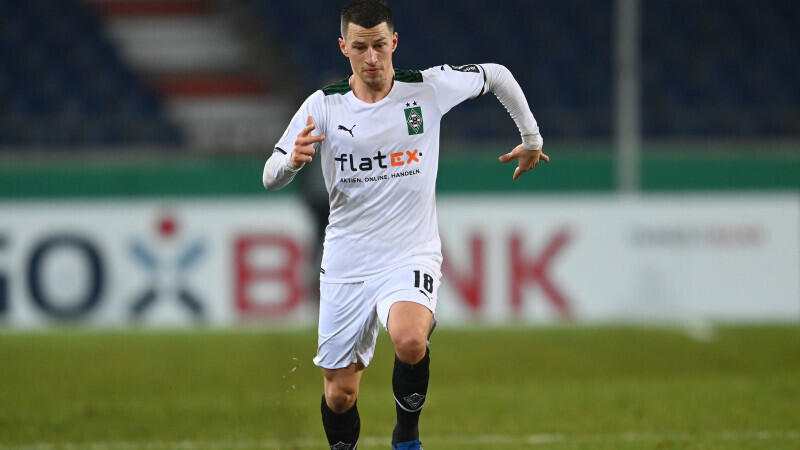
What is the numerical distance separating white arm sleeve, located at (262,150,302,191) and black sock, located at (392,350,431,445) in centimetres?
96

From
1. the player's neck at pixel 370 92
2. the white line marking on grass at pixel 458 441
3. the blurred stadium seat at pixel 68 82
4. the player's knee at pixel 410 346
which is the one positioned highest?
the blurred stadium seat at pixel 68 82

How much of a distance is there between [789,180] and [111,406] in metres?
10.5

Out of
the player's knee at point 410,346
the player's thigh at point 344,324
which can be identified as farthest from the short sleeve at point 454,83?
the player's knee at point 410,346

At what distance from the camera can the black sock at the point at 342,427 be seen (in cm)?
538

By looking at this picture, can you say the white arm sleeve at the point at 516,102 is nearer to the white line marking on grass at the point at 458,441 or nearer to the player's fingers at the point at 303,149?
the player's fingers at the point at 303,149

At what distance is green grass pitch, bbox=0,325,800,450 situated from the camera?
679 cm

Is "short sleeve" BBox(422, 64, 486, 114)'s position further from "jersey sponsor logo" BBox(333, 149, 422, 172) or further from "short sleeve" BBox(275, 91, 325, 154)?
"short sleeve" BBox(275, 91, 325, 154)

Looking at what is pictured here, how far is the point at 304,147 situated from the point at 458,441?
250cm

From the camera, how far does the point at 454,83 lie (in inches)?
213

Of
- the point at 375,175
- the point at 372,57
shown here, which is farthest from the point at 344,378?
the point at 372,57

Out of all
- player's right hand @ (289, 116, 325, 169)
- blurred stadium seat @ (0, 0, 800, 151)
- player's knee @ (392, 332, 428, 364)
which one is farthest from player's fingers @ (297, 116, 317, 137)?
blurred stadium seat @ (0, 0, 800, 151)

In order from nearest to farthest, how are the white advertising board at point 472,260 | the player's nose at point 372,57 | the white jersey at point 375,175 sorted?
the player's nose at point 372,57 → the white jersey at point 375,175 → the white advertising board at point 472,260

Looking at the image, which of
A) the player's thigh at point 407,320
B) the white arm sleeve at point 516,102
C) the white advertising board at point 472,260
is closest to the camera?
the player's thigh at point 407,320

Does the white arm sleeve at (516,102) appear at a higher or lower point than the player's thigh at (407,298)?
higher
